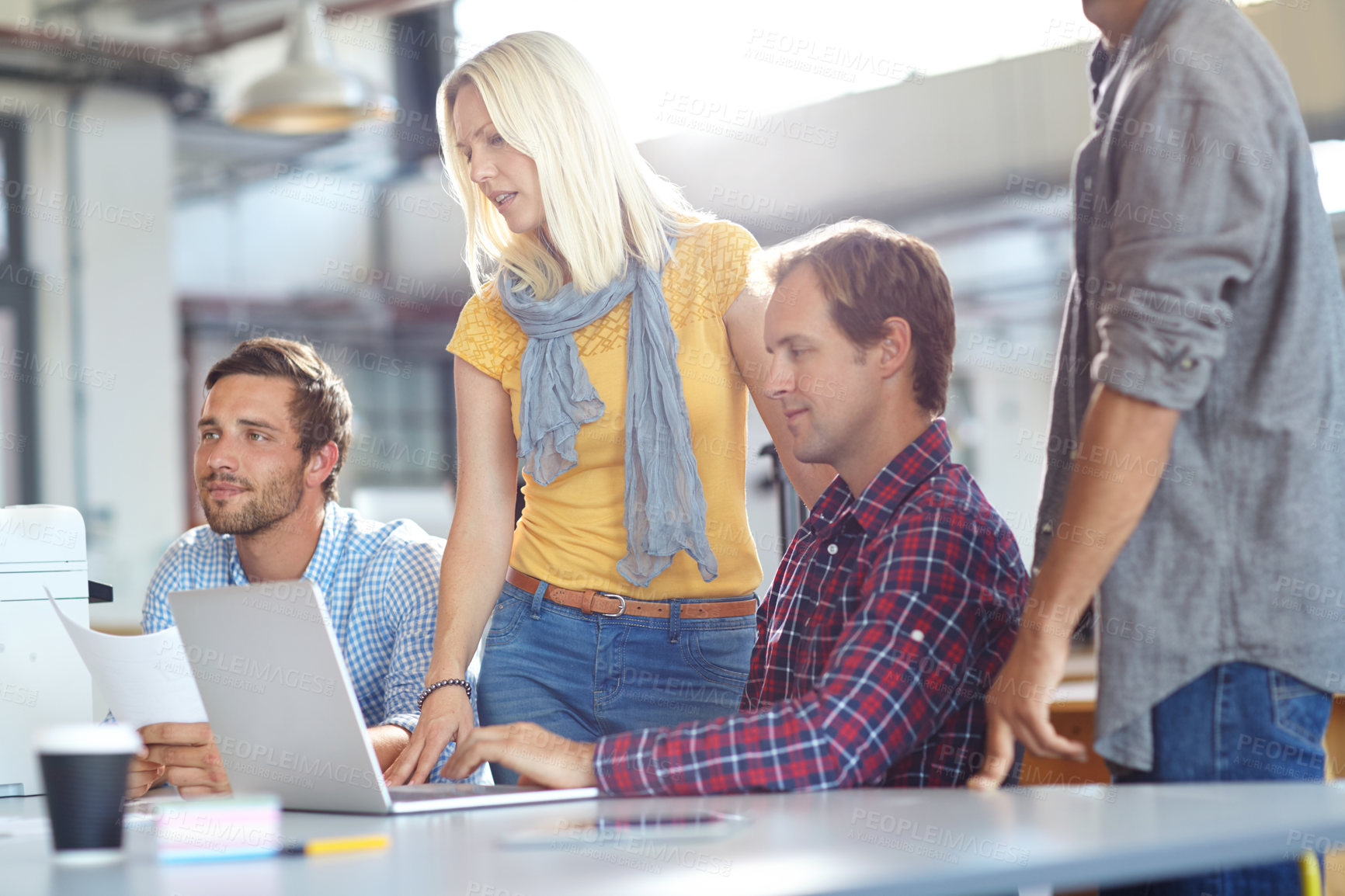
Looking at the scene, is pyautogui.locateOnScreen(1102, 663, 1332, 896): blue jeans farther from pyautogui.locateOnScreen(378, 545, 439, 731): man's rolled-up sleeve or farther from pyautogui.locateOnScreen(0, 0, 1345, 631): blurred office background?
pyautogui.locateOnScreen(0, 0, 1345, 631): blurred office background

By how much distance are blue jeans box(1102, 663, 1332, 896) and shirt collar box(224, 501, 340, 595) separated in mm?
1463

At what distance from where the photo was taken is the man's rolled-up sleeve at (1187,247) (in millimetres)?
1192

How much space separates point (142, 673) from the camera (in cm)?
163

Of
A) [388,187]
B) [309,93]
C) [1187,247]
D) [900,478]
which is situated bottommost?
[900,478]

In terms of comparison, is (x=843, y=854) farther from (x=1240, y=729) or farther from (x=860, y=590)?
(x=860, y=590)

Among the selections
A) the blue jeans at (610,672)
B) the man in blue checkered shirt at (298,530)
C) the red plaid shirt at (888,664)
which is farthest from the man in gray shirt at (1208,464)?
the man in blue checkered shirt at (298,530)

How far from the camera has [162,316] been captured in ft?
23.5

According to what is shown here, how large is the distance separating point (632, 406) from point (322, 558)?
2.19 feet

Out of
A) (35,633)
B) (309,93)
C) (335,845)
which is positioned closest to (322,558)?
(35,633)

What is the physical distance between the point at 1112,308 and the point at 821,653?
0.51m

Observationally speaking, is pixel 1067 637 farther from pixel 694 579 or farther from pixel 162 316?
pixel 162 316

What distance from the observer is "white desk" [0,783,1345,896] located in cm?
88

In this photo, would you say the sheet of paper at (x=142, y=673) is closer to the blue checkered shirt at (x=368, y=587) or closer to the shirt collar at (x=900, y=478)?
the blue checkered shirt at (x=368, y=587)

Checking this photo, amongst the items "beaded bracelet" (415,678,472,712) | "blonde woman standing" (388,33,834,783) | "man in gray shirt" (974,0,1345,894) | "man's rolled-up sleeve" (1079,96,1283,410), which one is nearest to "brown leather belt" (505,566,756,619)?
"blonde woman standing" (388,33,834,783)
